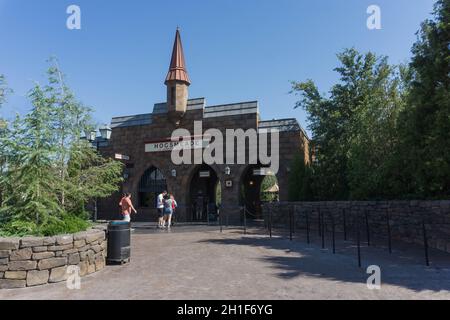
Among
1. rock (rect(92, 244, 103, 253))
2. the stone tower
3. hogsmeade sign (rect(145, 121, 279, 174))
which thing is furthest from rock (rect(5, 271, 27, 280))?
the stone tower

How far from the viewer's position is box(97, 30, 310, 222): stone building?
2005 centimetres

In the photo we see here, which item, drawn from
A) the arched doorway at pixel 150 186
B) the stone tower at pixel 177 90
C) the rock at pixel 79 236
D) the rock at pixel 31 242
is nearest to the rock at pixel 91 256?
the rock at pixel 79 236

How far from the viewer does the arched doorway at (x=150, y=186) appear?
2294 centimetres

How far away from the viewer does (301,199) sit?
16953 mm

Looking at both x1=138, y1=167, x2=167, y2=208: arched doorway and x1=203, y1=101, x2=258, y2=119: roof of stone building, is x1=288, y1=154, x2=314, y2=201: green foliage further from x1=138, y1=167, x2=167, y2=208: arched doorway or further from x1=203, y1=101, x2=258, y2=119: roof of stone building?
x1=138, y1=167, x2=167, y2=208: arched doorway

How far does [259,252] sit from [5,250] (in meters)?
5.89

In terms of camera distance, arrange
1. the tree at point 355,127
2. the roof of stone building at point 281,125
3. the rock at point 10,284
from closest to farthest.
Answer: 1. the rock at point 10,284
2. the tree at point 355,127
3. the roof of stone building at point 281,125

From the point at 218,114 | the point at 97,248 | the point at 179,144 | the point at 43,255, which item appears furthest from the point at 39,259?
the point at 218,114

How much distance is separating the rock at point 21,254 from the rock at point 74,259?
29.2 inches

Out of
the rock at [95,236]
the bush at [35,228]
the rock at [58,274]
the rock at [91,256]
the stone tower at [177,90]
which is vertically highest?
the stone tower at [177,90]

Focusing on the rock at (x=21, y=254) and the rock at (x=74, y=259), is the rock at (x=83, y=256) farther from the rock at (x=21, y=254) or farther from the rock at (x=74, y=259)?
the rock at (x=21, y=254)

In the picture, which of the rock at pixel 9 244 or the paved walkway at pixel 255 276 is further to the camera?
the rock at pixel 9 244

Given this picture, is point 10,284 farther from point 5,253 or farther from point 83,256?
point 83,256
